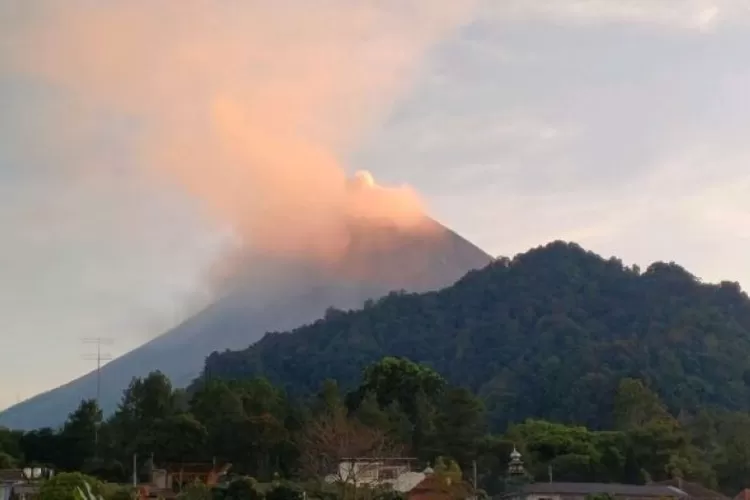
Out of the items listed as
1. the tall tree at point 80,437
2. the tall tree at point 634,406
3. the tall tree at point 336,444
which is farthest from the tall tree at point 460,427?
the tall tree at point 634,406

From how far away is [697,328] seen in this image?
8594cm

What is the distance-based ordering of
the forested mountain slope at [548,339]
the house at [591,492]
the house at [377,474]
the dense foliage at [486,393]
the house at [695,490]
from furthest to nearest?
the forested mountain slope at [548,339], the dense foliage at [486,393], the house at [695,490], the house at [591,492], the house at [377,474]

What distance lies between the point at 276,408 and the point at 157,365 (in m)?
83.9

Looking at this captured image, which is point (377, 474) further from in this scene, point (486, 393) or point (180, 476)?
point (486, 393)

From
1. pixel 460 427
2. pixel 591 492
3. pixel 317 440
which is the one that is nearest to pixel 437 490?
pixel 591 492

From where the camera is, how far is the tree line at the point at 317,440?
123ft

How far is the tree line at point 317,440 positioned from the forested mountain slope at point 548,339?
24.8 metres

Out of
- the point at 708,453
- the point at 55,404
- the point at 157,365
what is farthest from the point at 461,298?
the point at 708,453

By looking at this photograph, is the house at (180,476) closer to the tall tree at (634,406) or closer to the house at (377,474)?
the house at (377,474)

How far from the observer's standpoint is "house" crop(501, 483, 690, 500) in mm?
30375

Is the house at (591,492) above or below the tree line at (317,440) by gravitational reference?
below

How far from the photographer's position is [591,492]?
102 ft

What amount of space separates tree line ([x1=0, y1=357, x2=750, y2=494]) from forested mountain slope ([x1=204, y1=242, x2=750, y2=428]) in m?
24.8

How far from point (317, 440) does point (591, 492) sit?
31.1ft
